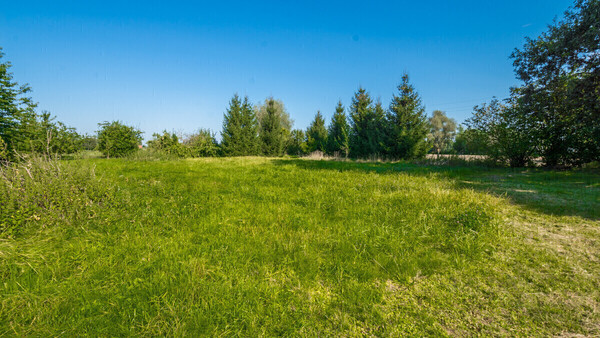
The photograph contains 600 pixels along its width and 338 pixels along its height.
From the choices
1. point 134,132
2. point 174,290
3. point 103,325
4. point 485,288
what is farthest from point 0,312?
point 134,132

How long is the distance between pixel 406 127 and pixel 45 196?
20.4 m

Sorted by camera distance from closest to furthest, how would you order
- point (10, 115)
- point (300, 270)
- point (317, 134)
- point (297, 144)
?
point (300, 270)
point (10, 115)
point (317, 134)
point (297, 144)

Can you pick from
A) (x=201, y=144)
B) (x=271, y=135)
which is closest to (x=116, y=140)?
(x=201, y=144)

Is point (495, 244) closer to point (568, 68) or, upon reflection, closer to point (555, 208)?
point (555, 208)

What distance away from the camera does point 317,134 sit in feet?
92.9

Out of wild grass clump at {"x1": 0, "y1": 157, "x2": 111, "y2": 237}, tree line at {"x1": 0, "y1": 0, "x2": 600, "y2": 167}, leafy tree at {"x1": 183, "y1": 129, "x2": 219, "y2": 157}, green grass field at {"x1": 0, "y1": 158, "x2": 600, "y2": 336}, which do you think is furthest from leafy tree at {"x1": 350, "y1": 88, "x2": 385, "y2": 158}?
wild grass clump at {"x1": 0, "y1": 157, "x2": 111, "y2": 237}

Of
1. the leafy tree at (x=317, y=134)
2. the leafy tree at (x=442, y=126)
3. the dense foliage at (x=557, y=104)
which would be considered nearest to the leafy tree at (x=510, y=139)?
the dense foliage at (x=557, y=104)

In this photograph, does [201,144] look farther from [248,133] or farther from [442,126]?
[442,126]

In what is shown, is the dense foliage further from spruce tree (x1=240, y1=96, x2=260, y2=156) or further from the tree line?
spruce tree (x1=240, y1=96, x2=260, y2=156)

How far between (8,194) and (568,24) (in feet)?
59.0

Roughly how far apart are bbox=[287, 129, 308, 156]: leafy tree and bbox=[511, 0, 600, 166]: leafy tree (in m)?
20.1

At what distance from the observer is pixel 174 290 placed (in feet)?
6.79

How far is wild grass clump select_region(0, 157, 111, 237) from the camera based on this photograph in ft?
9.91

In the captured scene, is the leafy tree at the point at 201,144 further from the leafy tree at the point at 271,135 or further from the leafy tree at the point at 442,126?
the leafy tree at the point at 442,126
